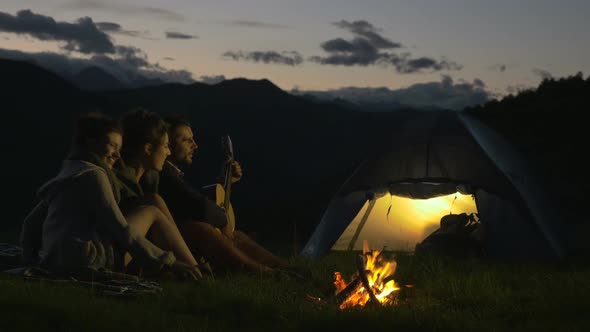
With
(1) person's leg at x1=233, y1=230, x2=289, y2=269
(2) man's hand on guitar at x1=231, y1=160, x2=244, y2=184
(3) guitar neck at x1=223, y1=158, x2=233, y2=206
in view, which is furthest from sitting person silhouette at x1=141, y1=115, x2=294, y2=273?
(2) man's hand on guitar at x1=231, y1=160, x2=244, y2=184

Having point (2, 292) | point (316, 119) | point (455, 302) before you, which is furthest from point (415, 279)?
point (316, 119)

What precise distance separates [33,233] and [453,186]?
5.52 m

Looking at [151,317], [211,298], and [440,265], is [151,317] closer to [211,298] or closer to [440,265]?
[211,298]

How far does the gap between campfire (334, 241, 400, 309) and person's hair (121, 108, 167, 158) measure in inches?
70.6

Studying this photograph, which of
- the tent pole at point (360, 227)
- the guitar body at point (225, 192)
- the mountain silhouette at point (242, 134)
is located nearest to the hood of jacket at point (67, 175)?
the guitar body at point (225, 192)

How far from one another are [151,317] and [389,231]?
21.2 feet

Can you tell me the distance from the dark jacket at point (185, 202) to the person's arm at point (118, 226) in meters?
0.82

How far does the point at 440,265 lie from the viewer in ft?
25.5

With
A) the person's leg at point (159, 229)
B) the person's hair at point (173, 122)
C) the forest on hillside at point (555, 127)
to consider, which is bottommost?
the person's leg at point (159, 229)

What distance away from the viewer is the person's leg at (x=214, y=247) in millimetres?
6512

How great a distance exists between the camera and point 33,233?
20.2 feet

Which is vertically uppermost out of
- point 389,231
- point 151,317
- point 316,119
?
point 316,119

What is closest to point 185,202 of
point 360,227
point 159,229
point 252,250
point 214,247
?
point 214,247

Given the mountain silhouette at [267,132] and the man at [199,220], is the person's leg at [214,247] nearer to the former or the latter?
the man at [199,220]
